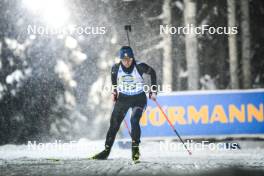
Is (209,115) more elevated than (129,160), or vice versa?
(209,115)

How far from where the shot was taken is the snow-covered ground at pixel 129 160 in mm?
5473

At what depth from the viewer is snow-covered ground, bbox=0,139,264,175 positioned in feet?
18.0

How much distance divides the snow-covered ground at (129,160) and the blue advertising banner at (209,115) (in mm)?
326

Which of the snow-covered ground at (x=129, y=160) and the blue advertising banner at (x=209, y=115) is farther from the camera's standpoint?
the blue advertising banner at (x=209, y=115)

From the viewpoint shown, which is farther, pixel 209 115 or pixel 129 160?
pixel 209 115

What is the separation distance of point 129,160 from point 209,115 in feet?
6.80

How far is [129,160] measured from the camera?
256 inches

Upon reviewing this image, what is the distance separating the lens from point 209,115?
7.85 meters

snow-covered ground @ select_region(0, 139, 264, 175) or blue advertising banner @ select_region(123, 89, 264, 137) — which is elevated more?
blue advertising banner @ select_region(123, 89, 264, 137)

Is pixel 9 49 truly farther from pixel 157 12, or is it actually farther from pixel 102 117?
pixel 157 12

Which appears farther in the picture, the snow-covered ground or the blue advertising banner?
the blue advertising banner

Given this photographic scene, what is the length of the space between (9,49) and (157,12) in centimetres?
299

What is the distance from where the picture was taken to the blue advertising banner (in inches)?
305

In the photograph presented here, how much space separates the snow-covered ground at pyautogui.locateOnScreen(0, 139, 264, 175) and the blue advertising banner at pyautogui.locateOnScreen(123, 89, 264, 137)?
33 cm
